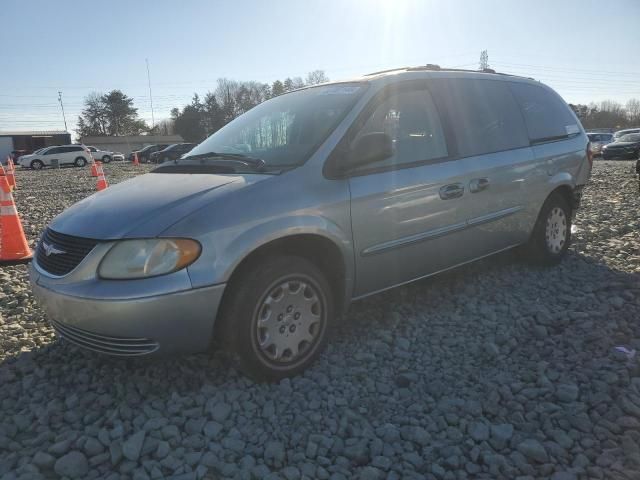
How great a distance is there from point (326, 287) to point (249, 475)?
116cm

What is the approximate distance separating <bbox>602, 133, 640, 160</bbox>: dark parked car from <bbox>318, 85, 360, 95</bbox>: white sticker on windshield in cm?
2360

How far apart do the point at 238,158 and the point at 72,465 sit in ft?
6.32

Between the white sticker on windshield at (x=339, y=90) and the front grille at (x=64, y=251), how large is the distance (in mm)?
1905

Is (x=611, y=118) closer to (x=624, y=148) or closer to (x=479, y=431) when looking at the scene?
(x=624, y=148)

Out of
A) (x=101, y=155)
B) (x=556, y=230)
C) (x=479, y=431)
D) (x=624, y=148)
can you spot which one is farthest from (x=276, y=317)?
(x=101, y=155)

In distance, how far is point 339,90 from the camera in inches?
136

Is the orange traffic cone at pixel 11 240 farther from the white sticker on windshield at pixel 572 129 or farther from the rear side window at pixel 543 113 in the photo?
the white sticker on windshield at pixel 572 129

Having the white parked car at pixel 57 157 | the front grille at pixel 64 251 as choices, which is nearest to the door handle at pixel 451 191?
the front grille at pixel 64 251

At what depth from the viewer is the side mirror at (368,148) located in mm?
2943

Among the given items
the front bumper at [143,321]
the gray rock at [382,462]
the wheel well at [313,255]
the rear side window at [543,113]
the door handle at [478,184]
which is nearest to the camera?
the gray rock at [382,462]

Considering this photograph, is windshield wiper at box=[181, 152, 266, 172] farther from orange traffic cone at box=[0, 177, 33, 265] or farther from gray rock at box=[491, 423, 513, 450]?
orange traffic cone at box=[0, 177, 33, 265]

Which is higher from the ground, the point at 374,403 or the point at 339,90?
the point at 339,90

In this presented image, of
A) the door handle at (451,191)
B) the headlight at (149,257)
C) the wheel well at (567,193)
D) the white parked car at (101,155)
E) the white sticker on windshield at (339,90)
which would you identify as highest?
the white parked car at (101,155)

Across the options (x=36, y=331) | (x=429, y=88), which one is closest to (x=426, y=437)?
(x=429, y=88)
